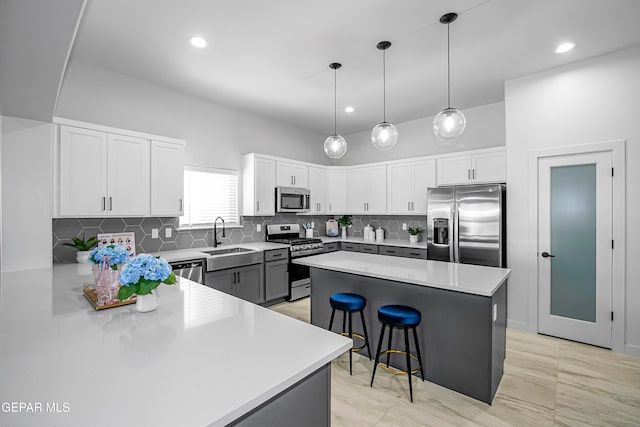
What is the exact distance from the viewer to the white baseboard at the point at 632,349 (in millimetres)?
2899

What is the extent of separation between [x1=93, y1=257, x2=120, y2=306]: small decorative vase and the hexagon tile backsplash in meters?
2.01

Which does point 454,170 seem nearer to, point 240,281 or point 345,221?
point 345,221

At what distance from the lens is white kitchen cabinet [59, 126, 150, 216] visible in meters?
2.84

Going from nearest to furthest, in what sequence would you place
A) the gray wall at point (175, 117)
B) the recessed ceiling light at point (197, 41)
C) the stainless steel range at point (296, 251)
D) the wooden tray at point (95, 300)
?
1. the wooden tray at point (95, 300)
2. the recessed ceiling light at point (197, 41)
3. the gray wall at point (175, 117)
4. the stainless steel range at point (296, 251)

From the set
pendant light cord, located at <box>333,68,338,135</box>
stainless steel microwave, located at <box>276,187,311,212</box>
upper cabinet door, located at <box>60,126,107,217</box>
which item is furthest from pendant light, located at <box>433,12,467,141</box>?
upper cabinet door, located at <box>60,126,107,217</box>

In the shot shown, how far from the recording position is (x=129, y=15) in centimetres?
239

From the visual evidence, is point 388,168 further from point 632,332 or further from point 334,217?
point 632,332

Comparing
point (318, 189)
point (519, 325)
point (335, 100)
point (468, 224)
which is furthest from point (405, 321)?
point (318, 189)

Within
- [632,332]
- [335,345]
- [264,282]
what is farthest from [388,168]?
[335,345]

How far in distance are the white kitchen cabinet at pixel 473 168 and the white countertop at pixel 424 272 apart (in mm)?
1939

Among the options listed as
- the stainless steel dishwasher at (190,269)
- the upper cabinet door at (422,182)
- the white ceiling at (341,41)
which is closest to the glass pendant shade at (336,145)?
the white ceiling at (341,41)

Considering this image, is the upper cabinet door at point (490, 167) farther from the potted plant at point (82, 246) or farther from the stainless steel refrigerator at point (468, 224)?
the potted plant at point (82, 246)

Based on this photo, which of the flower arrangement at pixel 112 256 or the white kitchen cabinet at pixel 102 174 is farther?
the white kitchen cabinet at pixel 102 174

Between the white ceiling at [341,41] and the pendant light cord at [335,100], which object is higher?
the pendant light cord at [335,100]
